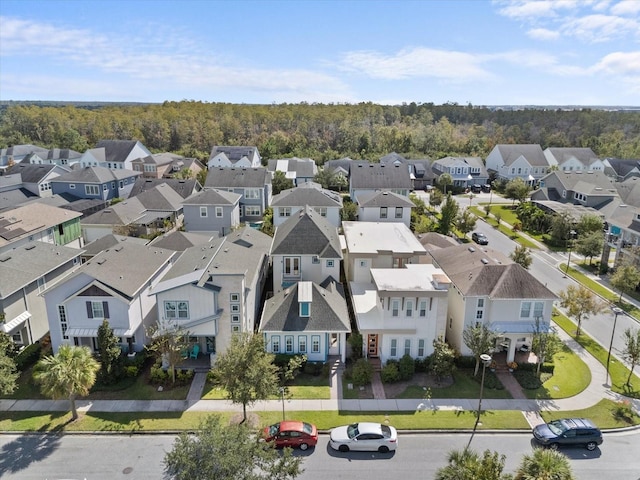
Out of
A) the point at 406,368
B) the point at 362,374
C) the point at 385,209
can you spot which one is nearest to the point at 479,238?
the point at 385,209

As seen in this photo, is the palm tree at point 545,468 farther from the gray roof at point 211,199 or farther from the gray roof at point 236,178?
the gray roof at point 236,178

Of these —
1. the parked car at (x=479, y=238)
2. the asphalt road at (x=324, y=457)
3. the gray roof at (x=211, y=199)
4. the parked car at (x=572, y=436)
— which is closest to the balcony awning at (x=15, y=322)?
the asphalt road at (x=324, y=457)

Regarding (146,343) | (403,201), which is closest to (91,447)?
(146,343)

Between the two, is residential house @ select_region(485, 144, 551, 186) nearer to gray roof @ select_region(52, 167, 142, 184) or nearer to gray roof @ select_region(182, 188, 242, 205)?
gray roof @ select_region(182, 188, 242, 205)

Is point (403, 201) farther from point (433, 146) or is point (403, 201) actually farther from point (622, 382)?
point (433, 146)

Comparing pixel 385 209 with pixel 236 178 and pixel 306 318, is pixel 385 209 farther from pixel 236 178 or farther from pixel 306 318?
pixel 306 318

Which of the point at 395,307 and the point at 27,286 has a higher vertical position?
the point at 27,286
